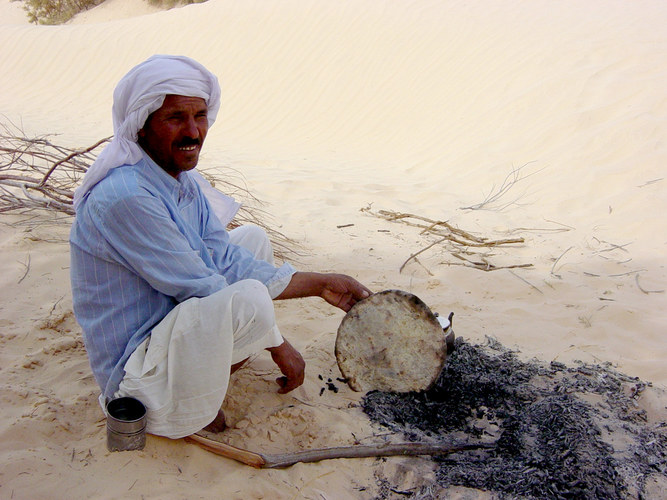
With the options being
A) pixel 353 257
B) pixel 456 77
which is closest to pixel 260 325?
pixel 353 257

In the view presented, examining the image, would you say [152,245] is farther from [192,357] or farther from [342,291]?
[342,291]

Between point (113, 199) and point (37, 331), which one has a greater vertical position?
point (113, 199)

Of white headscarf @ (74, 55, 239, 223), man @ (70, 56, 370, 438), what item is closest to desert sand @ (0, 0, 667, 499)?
man @ (70, 56, 370, 438)

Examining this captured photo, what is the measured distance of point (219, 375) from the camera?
203 cm

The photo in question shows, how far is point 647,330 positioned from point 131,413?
2765 millimetres

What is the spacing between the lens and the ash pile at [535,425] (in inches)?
81.0

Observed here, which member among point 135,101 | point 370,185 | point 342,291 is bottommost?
point 370,185

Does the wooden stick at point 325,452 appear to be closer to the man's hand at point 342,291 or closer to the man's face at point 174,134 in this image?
the man's hand at point 342,291

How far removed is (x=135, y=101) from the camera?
2004mm

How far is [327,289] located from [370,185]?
4.16 meters

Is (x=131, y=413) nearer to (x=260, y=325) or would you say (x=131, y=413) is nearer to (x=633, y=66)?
(x=260, y=325)

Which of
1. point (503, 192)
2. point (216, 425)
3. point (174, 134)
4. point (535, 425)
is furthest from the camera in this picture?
point (503, 192)

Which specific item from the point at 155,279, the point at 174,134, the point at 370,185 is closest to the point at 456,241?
the point at 370,185

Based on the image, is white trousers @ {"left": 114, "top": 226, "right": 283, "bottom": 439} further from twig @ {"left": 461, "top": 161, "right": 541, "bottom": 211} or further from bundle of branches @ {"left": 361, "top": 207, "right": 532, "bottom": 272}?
twig @ {"left": 461, "top": 161, "right": 541, "bottom": 211}
